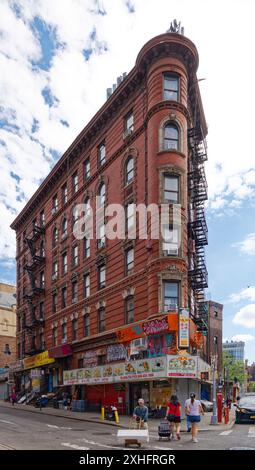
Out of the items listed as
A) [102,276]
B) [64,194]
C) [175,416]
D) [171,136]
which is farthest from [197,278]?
[64,194]

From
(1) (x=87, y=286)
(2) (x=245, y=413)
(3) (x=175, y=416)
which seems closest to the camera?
(3) (x=175, y=416)

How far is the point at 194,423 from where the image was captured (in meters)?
18.3

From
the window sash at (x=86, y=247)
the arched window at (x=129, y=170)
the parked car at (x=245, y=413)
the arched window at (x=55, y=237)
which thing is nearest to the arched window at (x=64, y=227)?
the arched window at (x=55, y=237)

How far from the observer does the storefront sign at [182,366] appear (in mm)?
27875

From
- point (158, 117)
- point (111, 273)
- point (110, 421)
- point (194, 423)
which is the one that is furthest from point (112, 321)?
point (194, 423)

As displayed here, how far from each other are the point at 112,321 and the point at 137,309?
4.26 metres

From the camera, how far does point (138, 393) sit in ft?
107

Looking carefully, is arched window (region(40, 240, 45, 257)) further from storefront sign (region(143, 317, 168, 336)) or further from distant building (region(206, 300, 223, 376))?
distant building (region(206, 300, 223, 376))

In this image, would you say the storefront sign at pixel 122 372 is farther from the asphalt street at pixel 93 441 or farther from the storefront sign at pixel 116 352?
the asphalt street at pixel 93 441

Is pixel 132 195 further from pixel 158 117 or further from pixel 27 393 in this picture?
pixel 27 393

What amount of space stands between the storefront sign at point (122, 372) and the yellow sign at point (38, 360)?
28.5 ft

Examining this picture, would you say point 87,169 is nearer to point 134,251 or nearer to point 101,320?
point 134,251

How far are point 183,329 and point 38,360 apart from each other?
26184 mm

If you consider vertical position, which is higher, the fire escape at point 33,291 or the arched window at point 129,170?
the arched window at point 129,170
